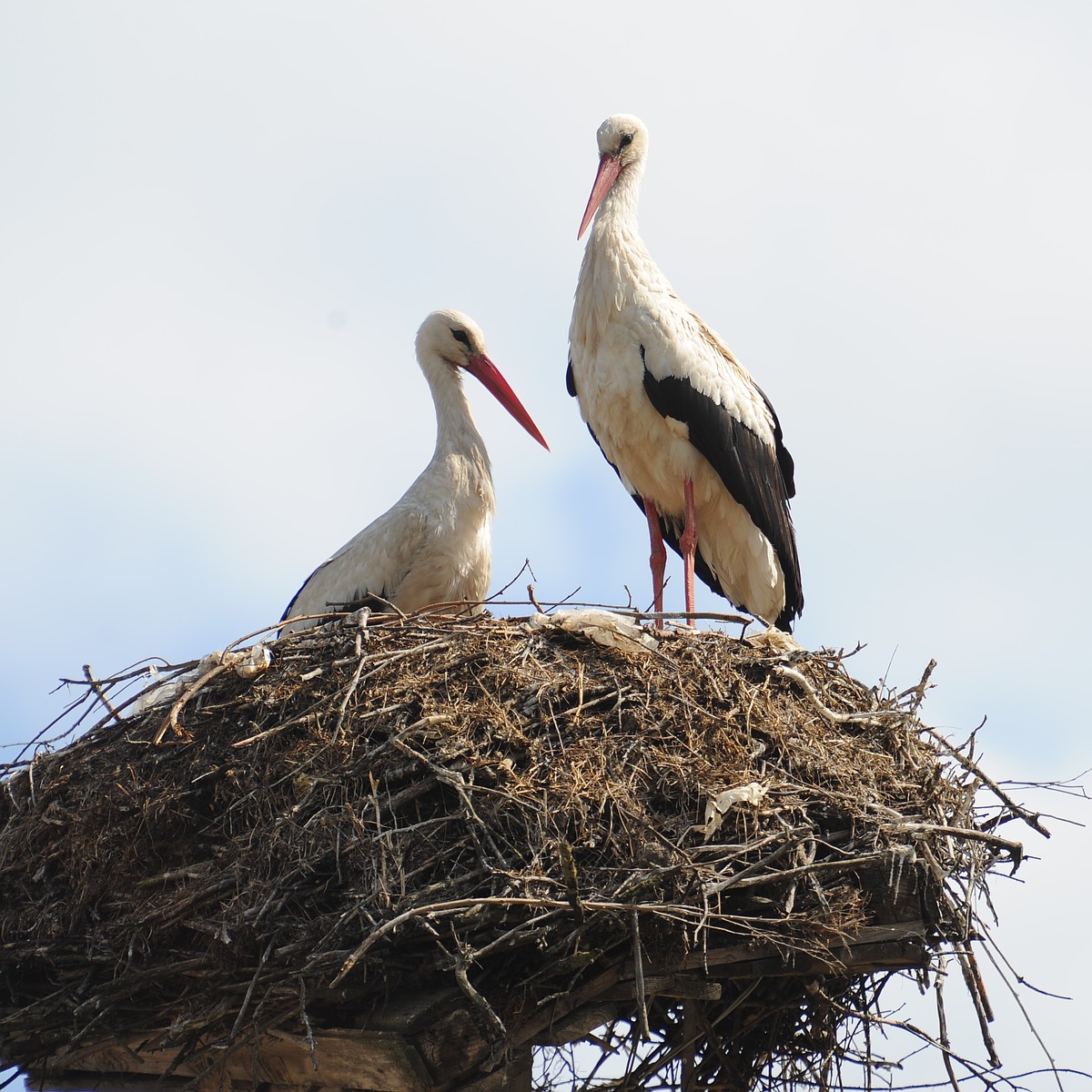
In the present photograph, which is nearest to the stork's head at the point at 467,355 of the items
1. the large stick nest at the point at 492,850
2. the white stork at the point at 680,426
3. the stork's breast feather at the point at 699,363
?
the white stork at the point at 680,426

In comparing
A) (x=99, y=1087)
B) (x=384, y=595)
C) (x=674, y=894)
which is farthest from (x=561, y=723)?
(x=384, y=595)

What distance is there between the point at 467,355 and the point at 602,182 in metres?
1.00

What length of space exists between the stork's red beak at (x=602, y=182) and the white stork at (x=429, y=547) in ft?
3.28

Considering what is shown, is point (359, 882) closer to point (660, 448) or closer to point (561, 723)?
point (561, 723)

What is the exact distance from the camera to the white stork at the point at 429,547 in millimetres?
6078

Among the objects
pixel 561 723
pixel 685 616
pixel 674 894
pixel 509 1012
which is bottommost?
pixel 509 1012

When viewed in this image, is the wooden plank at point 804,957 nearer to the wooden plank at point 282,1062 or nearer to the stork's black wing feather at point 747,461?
the wooden plank at point 282,1062

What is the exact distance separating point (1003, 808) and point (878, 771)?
33cm

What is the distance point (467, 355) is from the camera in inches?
275

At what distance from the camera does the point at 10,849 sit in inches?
163

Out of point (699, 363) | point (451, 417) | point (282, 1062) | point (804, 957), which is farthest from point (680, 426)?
point (282, 1062)

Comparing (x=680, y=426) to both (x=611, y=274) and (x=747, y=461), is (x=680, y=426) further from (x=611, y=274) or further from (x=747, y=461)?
(x=611, y=274)

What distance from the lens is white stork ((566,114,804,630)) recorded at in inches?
233

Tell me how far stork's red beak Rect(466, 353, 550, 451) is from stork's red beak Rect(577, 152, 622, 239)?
2.71 feet
